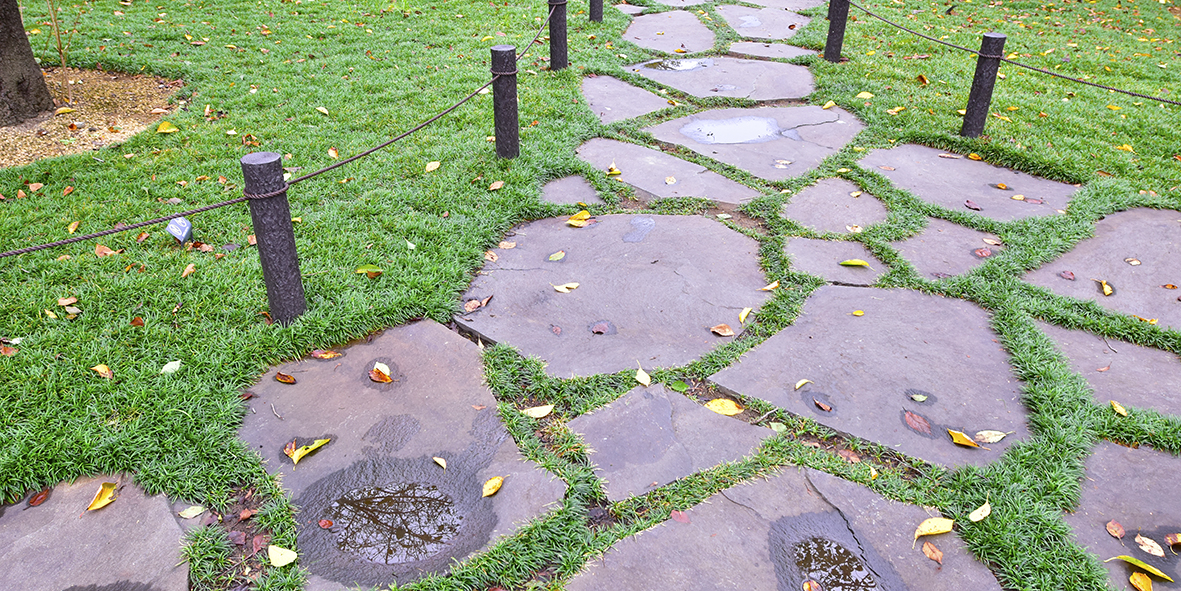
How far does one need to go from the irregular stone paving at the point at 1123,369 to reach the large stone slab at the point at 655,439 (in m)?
1.35

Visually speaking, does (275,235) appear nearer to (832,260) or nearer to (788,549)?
(788,549)

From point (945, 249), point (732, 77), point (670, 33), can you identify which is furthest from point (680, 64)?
point (945, 249)

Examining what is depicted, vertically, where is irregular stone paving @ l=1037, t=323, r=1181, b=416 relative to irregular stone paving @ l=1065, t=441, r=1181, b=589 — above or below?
above

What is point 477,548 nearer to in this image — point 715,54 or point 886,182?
point 886,182

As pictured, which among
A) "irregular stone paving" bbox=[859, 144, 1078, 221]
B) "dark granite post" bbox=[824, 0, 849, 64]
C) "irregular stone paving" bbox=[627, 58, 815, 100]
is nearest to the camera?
"irregular stone paving" bbox=[859, 144, 1078, 221]

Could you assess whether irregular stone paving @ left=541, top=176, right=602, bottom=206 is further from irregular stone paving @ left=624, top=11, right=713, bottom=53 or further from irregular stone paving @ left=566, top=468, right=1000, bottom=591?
irregular stone paving @ left=624, top=11, right=713, bottom=53

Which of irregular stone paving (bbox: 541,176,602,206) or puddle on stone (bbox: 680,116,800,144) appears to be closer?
irregular stone paving (bbox: 541,176,602,206)

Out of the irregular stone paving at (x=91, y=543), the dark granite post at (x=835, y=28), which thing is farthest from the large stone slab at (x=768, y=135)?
the irregular stone paving at (x=91, y=543)

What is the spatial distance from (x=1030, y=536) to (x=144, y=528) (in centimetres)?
257

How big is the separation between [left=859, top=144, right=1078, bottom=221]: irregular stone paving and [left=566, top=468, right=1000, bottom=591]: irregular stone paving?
2491 mm

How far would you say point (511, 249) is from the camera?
3.64m

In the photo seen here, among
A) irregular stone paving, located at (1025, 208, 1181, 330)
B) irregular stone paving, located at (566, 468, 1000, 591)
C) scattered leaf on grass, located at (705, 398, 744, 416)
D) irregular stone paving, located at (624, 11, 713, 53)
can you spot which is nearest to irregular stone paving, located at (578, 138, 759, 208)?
irregular stone paving, located at (1025, 208, 1181, 330)

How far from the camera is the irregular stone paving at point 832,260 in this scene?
11.1ft

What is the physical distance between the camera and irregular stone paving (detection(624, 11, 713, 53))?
7.13 meters
